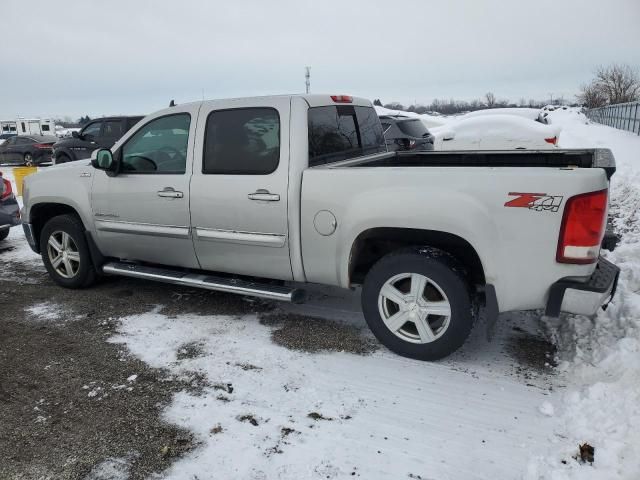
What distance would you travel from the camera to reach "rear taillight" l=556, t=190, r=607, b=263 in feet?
9.62

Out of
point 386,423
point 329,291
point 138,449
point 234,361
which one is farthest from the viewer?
point 329,291

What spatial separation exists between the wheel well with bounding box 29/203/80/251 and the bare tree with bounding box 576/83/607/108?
54.7 m

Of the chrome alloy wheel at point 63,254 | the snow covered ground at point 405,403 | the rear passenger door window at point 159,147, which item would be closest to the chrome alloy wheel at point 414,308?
the snow covered ground at point 405,403

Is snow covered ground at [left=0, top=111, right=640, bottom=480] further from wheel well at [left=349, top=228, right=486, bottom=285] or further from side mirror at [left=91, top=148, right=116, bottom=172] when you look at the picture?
side mirror at [left=91, top=148, right=116, bottom=172]

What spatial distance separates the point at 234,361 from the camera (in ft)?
12.3

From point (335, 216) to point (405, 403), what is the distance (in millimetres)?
1382

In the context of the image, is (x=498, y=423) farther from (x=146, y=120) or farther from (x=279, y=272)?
(x=146, y=120)

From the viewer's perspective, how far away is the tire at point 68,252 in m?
5.17

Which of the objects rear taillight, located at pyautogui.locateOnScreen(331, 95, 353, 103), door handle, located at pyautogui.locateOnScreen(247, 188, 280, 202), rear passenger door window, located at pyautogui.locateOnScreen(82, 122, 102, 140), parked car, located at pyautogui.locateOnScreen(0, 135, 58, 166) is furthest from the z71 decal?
parked car, located at pyautogui.locateOnScreen(0, 135, 58, 166)

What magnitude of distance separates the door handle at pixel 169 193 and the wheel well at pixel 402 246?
65.3 inches

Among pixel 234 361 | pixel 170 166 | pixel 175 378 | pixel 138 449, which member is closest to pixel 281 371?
pixel 234 361

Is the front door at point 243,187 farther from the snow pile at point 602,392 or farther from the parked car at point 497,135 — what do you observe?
the parked car at point 497,135

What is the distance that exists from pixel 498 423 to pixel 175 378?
84.7 inches

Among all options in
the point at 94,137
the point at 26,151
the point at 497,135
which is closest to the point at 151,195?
the point at 497,135
